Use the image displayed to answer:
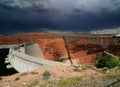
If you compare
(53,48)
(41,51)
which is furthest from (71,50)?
(41,51)

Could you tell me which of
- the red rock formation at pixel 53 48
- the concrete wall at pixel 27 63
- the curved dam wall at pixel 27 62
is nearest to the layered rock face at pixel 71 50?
the red rock formation at pixel 53 48

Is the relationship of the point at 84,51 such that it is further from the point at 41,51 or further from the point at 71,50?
the point at 41,51

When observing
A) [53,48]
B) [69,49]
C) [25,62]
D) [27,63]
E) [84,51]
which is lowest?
[84,51]

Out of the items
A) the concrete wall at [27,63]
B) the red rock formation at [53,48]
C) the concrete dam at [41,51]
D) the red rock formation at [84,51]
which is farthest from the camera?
the red rock formation at [53,48]

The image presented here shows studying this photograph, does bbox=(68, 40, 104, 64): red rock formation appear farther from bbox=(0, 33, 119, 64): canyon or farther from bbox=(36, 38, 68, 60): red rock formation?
bbox=(36, 38, 68, 60): red rock formation

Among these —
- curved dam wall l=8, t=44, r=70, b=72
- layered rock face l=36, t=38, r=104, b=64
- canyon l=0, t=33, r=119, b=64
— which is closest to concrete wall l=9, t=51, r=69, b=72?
curved dam wall l=8, t=44, r=70, b=72

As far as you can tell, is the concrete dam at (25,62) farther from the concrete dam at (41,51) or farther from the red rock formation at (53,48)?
the red rock formation at (53,48)

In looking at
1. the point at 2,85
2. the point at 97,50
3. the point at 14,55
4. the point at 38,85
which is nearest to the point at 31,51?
the point at 14,55

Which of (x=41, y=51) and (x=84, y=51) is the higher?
(x=41, y=51)

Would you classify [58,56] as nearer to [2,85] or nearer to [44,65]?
[44,65]

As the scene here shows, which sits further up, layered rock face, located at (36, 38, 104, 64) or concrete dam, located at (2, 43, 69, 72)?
concrete dam, located at (2, 43, 69, 72)

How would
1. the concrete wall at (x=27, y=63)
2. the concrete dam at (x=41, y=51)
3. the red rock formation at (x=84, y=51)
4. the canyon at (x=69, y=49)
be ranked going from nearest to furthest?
1. the concrete wall at (x=27, y=63)
2. the concrete dam at (x=41, y=51)
3. the red rock formation at (x=84, y=51)
4. the canyon at (x=69, y=49)

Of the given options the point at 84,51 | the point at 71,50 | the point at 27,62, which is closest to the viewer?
the point at 27,62

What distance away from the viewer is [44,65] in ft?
102
